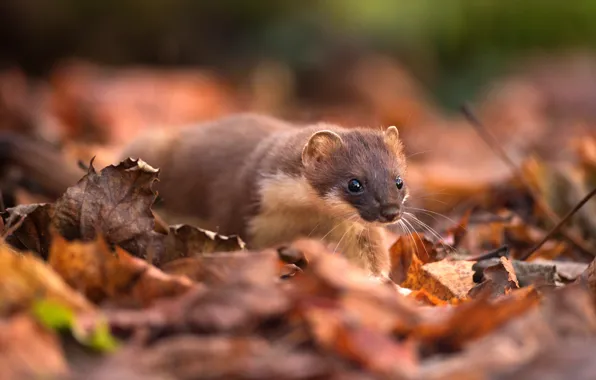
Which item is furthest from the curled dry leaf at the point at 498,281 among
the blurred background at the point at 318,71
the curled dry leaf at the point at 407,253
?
the blurred background at the point at 318,71

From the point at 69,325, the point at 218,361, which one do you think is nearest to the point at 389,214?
the point at 218,361

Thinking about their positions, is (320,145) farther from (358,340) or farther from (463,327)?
(358,340)

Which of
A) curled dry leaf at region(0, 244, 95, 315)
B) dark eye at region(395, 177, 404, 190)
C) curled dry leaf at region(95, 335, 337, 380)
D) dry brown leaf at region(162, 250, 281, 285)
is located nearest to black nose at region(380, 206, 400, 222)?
dark eye at region(395, 177, 404, 190)

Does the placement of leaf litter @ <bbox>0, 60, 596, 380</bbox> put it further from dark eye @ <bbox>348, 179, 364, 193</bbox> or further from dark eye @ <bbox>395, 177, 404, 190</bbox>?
dark eye @ <bbox>395, 177, 404, 190</bbox>

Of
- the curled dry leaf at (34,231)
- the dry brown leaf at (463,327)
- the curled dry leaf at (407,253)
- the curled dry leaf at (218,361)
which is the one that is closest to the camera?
the curled dry leaf at (218,361)

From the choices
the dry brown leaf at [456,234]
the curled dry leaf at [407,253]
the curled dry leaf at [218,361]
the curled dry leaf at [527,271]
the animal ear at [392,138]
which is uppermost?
the animal ear at [392,138]

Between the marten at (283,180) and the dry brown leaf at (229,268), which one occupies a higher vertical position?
the marten at (283,180)

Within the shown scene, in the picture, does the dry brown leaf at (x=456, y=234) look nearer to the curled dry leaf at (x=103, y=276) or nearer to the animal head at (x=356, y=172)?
the animal head at (x=356, y=172)
